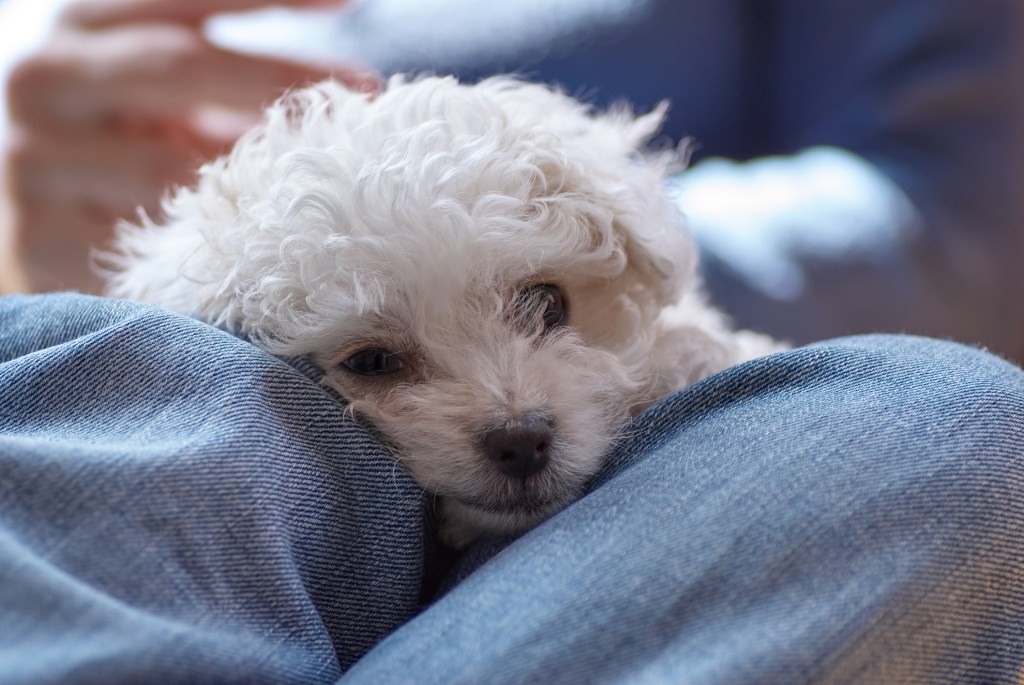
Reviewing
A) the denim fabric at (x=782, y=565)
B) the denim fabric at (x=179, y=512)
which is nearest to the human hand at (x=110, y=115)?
the denim fabric at (x=179, y=512)

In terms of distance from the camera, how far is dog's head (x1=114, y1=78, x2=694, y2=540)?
1465 mm

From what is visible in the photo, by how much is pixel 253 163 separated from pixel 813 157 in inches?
79.6

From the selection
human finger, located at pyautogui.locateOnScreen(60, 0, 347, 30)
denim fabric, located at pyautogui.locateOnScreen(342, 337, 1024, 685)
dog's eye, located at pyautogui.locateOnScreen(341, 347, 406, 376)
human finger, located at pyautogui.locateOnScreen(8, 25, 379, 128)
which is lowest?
denim fabric, located at pyautogui.locateOnScreen(342, 337, 1024, 685)

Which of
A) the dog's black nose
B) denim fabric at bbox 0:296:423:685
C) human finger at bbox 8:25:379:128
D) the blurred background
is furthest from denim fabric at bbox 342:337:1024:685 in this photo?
human finger at bbox 8:25:379:128

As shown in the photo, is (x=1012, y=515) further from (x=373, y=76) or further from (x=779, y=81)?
(x=779, y=81)

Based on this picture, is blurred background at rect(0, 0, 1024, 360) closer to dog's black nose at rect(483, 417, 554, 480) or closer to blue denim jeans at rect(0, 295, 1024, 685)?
dog's black nose at rect(483, 417, 554, 480)

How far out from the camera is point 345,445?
1228mm

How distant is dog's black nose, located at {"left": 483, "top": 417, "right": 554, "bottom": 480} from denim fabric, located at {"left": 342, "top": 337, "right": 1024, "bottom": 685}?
245 mm

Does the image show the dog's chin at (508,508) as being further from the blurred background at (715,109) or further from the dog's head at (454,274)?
the blurred background at (715,109)

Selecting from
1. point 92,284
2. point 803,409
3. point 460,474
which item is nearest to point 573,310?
point 460,474

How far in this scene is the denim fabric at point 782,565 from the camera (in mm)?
906

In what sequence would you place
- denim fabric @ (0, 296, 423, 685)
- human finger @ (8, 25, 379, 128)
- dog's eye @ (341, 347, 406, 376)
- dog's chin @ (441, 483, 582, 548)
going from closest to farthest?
denim fabric @ (0, 296, 423, 685) < dog's chin @ (441, 483, 582, 548) < dog's eye @ (341, 347, 406, 376) < human finger @ (8, 25, 379, 128)

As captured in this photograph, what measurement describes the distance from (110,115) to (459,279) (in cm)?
160

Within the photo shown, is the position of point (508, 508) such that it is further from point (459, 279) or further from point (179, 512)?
point (179, 512)
